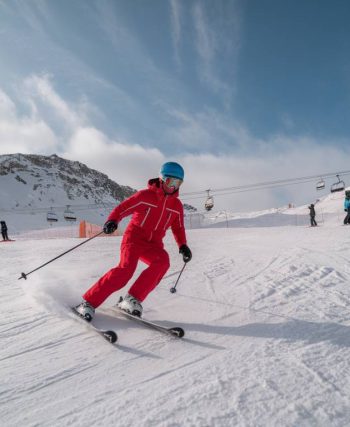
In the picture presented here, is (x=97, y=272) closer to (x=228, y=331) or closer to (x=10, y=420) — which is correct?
(x=228, y=331)

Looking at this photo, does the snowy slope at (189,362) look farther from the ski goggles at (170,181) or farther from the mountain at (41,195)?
the mountain at (41,195)

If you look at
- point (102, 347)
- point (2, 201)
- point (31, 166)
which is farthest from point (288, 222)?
point (31, 166)

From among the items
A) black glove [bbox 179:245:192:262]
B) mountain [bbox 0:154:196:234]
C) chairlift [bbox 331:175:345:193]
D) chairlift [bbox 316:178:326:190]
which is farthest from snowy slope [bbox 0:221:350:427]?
mountain [bbox 0:154:196:234]

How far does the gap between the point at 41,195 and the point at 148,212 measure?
93.0 meters

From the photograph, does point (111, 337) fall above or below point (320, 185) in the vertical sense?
below

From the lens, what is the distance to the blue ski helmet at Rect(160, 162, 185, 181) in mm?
3283

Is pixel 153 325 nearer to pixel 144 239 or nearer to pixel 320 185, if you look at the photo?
pixel 144 239

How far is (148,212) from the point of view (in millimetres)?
3236

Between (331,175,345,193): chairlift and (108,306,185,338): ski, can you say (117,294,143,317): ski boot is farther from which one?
(331,175,345,193): chairlift

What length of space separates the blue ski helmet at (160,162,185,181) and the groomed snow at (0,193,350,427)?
4.47ft

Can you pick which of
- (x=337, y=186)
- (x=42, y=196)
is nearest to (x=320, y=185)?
(x=337, y=186)

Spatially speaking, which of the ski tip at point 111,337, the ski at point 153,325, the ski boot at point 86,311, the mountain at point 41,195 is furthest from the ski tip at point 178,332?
the mountain at point 41,195

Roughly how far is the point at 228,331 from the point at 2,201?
8232 centimetres

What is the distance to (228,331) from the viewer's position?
240 centimetres
